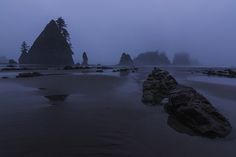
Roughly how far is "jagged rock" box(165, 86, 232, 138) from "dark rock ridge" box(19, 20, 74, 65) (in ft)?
363

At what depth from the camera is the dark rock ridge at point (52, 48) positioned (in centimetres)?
11838

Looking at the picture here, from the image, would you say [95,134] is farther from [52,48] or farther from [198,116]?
[52,48]

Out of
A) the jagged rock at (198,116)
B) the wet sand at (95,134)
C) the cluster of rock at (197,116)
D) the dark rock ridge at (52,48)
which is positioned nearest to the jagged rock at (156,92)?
the cluster of rock at (197,116)

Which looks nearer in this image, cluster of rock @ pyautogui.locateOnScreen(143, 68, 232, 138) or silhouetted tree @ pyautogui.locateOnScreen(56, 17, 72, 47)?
cluster of rock @ pyautogui.locateOnScreen(143, 68, 232, 138)

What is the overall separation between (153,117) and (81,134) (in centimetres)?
420

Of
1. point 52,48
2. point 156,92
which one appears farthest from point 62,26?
point 156,92

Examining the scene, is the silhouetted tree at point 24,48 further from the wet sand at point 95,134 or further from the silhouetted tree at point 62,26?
the wet sand at point 95,134

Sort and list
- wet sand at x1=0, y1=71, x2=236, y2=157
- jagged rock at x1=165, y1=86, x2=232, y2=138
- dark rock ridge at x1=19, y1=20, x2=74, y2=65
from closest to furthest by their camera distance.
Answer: wet sand at x1=0, y1=71, x2=236, y2=157 → jagged rock at x1=165, y1=86, x2=232, y2=138 → dark rock ridge at x1=19, y1=20, x2=74, y2=65

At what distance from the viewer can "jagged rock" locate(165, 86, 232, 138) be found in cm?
942

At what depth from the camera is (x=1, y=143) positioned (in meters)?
7.74

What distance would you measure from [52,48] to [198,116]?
114003mm

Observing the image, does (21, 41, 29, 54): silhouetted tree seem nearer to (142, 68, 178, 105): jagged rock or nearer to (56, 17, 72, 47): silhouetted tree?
(56, 17, 72, 47): silhouetted tree

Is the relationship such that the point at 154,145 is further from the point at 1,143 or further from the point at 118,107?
the point at 118,107

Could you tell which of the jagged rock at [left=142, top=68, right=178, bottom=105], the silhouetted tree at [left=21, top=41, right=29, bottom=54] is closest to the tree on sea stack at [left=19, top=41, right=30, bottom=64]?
the silhouetted tree at [left=21, top=41, right=29, bottom=54]
